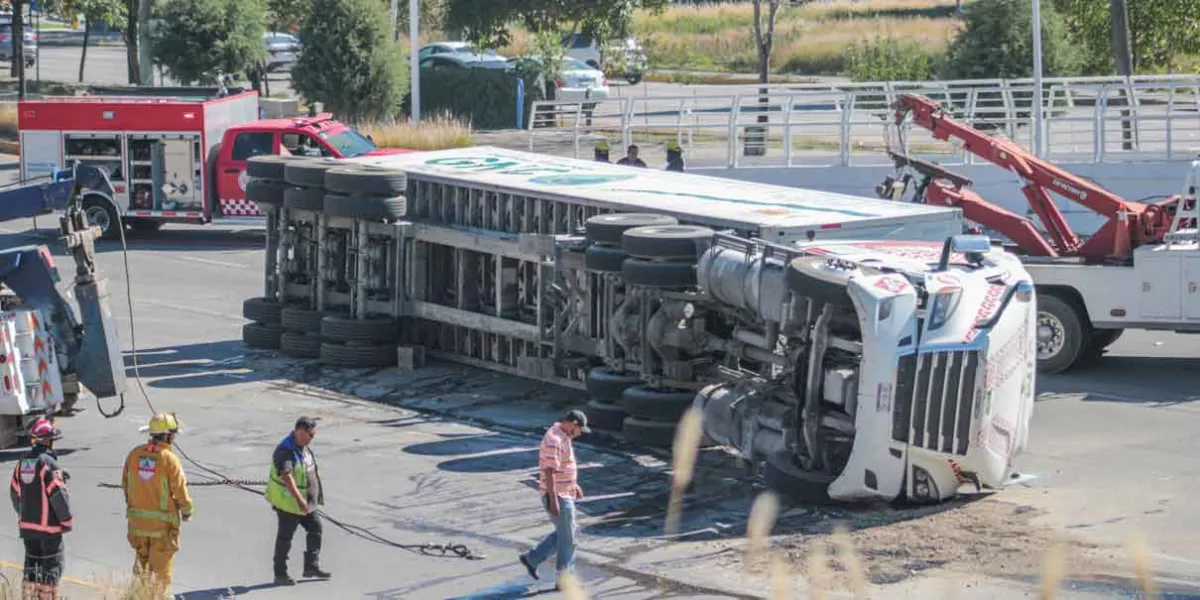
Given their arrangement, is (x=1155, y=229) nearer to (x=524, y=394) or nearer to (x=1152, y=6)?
(x=524, y=394)

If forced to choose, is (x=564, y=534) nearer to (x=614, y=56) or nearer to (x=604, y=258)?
(x=604, y=258)

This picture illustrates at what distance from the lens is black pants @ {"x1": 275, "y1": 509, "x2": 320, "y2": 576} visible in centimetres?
1229

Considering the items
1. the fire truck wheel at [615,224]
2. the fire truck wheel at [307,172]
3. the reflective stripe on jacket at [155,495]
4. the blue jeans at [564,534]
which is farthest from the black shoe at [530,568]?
the fire truck wheel at [307,172]

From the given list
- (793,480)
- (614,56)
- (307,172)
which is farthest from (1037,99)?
(614,56)

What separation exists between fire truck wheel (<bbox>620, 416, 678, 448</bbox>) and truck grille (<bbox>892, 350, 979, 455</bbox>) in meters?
2.92

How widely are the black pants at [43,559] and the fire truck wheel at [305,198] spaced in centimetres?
884

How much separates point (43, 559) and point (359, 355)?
851 centimetres

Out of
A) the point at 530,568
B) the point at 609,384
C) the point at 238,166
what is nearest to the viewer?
the point at 530,568

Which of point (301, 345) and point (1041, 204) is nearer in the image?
point (1041, 204)

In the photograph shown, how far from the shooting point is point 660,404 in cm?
1570

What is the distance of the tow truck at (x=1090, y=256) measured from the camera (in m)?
18.4

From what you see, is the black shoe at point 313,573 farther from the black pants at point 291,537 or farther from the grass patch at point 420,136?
the grass patch at point 420,136

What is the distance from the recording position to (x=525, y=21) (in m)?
46.1

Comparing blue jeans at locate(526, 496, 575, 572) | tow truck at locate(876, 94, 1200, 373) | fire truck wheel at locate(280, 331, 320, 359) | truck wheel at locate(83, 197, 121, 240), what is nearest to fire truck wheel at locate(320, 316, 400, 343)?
fire truck wheel at locate(280, 331, 320, 359)
